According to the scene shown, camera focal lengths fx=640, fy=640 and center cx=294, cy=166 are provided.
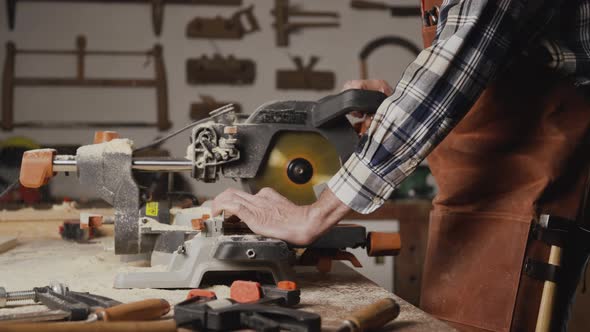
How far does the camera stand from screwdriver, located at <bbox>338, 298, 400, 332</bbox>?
2.93 feet

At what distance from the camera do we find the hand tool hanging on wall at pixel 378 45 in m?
4.51

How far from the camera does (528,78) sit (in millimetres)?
1372

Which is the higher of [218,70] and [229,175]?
[218,70]

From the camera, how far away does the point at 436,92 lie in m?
1.18

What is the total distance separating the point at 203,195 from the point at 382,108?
3.01m

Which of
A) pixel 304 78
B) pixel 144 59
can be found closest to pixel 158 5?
pixel 144 59

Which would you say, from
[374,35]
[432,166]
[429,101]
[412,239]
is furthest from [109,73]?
[429,101]

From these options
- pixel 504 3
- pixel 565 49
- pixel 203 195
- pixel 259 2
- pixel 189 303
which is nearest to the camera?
pixel 189 303

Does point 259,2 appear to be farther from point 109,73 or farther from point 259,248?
point 259,248

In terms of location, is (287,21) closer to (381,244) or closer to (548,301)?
(381,244)

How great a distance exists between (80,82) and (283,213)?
3279 mm

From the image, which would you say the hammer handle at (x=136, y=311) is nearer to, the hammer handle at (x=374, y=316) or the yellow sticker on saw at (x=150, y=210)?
the hammer handle at (x=374, y=316)

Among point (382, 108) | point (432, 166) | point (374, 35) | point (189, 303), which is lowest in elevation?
point (189, 303)

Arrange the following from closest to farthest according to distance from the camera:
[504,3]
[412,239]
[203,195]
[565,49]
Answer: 1. [504,3]
2. [565,49]
3. [412,239]
4. [203,195]
